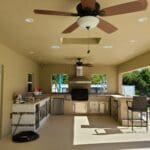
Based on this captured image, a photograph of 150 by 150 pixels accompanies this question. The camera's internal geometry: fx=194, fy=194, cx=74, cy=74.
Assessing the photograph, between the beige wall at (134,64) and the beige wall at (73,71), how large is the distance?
0.37 meters

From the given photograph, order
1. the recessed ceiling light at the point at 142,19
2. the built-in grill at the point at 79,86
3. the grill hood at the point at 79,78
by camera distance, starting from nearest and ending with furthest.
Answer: the recessed ceiling light at the point at 142,19
the built-in grill at the point at 79,86
the grill hood at the point at 79,78

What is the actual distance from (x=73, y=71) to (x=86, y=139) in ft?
20.4

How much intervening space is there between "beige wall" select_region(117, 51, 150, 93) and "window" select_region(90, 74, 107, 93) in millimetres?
844

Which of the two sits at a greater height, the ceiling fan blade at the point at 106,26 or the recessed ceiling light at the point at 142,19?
the recessed ceiling light at the point at 142,19

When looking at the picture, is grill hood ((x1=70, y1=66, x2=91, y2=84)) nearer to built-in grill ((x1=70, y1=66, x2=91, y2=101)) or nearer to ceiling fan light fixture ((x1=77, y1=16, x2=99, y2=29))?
built-in grill ((x1=70, y1=66, x2=91, y2=101))

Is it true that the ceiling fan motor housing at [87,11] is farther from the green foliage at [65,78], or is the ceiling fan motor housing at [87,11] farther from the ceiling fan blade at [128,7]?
the green foliage at [65,78]

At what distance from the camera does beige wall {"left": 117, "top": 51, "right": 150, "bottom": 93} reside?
21.8 ft

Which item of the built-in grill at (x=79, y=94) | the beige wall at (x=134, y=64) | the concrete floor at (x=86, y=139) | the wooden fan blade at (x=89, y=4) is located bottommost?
the concrete floor at (x=86, y=139)

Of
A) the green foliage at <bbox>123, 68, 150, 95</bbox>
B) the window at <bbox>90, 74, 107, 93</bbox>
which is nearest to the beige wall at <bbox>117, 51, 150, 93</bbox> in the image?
the window at <bbox>90, 74, 107, 93</bbox>

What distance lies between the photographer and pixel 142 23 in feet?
11.8

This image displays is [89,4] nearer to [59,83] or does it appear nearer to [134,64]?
[134,64]

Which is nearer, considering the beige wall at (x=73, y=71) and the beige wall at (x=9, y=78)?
the beige wall at (x=9, y=78)

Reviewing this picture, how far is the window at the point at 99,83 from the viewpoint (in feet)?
36.2

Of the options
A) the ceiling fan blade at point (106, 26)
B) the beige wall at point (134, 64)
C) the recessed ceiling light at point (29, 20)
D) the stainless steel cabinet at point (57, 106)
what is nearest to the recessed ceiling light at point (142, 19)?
the ceiling fan blade at point (106, 26)
